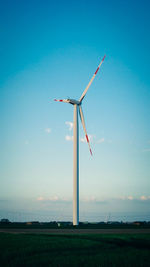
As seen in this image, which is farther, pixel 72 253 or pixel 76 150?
pixel 76 150

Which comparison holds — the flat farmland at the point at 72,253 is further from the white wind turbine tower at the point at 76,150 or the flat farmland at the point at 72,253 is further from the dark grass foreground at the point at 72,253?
the white wind turbine tower at the point at 76,150

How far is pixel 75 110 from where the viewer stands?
75938 millimetres

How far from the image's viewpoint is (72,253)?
26.6m

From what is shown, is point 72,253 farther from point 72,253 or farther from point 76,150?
point 76,150

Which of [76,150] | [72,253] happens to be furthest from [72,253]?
[76,150]

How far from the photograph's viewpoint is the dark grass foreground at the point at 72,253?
2322cm

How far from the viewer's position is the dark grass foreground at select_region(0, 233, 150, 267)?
23219mm

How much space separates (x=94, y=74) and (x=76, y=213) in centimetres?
3790

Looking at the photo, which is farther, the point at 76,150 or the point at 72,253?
the point at 76,150

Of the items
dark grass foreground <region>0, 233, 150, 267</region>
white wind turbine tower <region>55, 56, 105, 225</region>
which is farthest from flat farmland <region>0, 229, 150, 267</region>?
white wind turbine tower <region>55, 56, 105, 225</region>

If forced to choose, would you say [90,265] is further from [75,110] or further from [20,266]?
[75,110]

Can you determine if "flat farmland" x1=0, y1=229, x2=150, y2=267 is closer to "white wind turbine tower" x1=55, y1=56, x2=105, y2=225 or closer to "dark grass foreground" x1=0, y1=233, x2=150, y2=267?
"dark grass foreground" x1=0, y1=233, x2=150, y2=267

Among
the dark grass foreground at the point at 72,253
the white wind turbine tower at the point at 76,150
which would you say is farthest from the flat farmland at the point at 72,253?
the white wind turbine tower at the point at 76,150

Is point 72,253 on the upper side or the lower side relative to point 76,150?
lower
